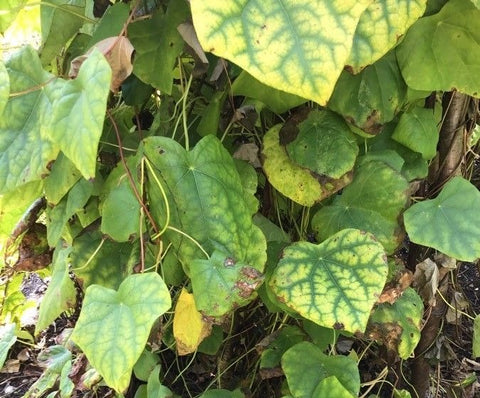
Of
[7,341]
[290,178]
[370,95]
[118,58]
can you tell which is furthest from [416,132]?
[7,341]

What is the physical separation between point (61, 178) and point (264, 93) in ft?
1.04

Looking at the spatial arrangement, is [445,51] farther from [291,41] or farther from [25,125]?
[25,125]

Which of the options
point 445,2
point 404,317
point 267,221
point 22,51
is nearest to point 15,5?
point 22,51

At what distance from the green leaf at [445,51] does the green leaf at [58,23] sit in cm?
48

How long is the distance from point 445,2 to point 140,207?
0.53 meters

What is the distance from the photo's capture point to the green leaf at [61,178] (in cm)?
80

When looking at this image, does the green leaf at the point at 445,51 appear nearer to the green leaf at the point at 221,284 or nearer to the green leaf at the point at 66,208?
the green leaf at the point at 221,284

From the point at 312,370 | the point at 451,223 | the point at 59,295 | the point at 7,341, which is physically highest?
the point at 451,223

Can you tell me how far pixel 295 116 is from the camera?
2.82 ft

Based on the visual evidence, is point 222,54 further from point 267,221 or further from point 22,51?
point 267,221

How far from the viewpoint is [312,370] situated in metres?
0.91

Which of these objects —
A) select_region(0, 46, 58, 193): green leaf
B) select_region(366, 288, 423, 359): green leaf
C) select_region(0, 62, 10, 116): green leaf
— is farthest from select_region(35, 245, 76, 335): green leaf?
select_region(366, 288, 423, 359): green leaf

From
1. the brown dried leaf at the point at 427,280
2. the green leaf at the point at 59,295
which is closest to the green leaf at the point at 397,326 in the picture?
the brown dried leaf at the point at 427,280

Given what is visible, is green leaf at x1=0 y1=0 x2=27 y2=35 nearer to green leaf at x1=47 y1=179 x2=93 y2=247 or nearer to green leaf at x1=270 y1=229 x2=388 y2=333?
green leaf at x1=47 y1=179 x2=93 y2=247
